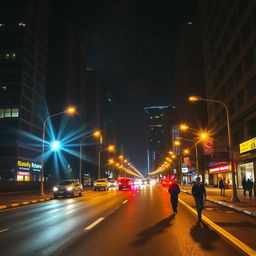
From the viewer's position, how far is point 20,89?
3014 inches

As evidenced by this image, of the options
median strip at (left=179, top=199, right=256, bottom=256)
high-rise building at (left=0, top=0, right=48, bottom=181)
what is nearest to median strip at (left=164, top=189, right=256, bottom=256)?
median strip at (left=179, top=199, right=256, bottom=256)

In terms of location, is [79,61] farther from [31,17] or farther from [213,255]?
[213,255]

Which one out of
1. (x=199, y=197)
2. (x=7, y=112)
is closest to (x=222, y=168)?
(x=199, y=197)

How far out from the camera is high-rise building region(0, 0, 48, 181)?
237 ft

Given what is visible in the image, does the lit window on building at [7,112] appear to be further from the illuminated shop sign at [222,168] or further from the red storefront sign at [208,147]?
the red storefront sign at [208,147]

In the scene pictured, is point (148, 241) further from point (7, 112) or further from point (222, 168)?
point (7, 112)

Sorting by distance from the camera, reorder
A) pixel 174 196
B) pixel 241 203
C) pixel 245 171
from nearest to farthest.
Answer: pixel 174 196 < pixel 241 203 < pixel 245 171

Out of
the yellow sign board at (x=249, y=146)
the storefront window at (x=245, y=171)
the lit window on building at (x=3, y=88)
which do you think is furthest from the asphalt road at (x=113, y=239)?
the lit window on building at (x=3, y=88)

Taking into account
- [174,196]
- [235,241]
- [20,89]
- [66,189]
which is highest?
[20,89]

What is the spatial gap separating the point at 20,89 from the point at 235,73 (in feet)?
172

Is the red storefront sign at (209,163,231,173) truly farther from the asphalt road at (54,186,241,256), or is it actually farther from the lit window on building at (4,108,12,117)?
the lit window on building at (4,108,12,117)

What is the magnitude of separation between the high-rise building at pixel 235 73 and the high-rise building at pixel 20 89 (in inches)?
1709

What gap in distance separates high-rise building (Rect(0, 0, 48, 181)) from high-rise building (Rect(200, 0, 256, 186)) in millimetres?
43409

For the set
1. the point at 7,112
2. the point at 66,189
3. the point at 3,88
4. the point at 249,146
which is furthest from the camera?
the point at 3,88
